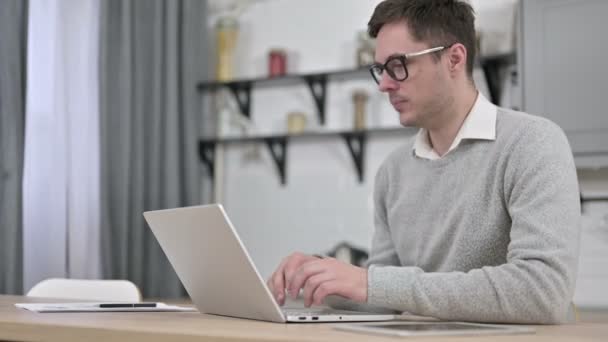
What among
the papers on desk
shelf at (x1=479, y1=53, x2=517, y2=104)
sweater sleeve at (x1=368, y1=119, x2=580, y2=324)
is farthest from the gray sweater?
shelf at (x1=479, y1=53, x2=517, y2=104)

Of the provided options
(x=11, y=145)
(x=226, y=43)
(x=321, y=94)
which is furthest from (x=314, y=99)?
(x=11, y=145)

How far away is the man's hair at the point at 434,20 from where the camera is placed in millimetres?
1619

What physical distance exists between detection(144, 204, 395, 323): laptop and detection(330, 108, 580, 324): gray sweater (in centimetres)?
11

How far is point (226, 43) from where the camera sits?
3.75 meters

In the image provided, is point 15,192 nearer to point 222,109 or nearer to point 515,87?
point 222,109

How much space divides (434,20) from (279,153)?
2.09 metres

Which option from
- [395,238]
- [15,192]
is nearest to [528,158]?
[395,238]

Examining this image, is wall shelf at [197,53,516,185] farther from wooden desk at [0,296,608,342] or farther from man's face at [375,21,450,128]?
wooden desk at [0,296,608,342]

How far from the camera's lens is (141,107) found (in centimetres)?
338

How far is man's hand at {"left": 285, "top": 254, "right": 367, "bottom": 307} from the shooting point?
46.5 inches

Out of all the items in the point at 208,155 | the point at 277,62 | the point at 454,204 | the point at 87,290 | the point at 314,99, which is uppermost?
the point at 277,62

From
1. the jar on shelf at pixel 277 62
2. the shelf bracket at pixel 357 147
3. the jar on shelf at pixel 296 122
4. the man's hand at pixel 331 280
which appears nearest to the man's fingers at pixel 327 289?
the man's hand at pixel 331 280

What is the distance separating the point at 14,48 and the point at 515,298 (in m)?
2.18

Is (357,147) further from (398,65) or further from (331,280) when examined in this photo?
(331,280)
